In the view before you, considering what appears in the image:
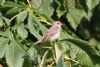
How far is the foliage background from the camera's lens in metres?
1.64

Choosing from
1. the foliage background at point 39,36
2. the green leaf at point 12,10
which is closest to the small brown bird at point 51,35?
the foliage background at point 39,36

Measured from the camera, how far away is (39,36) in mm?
2018

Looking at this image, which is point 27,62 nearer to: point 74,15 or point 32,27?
point 32,27

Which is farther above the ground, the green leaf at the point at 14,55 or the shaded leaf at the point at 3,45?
the shaded leaf at the point at 3,45

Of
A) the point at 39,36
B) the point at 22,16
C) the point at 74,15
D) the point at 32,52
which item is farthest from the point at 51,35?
the point at 74,15

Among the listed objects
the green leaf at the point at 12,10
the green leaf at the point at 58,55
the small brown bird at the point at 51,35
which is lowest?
the green leaf at the point at 12,10

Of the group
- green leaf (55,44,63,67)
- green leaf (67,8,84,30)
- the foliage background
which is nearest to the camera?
green leaf (55,44,63,67)

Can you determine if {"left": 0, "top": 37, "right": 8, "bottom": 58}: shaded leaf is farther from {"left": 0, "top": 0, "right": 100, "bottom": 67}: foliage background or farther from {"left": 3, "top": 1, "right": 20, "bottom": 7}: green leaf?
{"left": 3, "top": 1, "right": 20, "bottom": 7}: green leaf

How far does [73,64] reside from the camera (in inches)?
73.2

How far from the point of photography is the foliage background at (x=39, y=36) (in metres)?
1.64

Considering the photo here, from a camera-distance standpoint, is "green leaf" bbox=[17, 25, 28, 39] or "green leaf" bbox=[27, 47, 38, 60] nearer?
"green leaf" bbox=[27, 47, 38, 60]

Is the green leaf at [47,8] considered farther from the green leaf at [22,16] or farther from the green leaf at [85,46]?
the green leaf at [85,46]

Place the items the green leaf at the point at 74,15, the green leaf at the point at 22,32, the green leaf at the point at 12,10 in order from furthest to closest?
the green leaf at the point at 74,15 < the green leaf at the point at 12,10 < the green leaf at the point at 22,32

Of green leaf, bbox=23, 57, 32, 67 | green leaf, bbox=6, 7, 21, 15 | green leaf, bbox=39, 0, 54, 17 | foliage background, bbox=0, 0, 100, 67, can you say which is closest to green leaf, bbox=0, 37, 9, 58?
foliage background, bbox=0, 0, 100, 67
